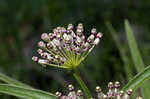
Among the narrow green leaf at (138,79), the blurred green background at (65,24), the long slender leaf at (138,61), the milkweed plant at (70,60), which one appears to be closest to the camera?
the milkweed plant at (70,60)

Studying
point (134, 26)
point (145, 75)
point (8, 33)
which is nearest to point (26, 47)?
point (8, 33)

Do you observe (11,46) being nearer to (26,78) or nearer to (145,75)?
(26,78)

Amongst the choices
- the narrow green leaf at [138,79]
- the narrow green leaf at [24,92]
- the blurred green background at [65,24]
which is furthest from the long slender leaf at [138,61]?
the blurred green background at [65,24]

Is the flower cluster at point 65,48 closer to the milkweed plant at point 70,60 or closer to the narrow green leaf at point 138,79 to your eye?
the milkweed plant at point 70,60

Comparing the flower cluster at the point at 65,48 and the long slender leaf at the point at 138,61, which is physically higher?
the flower cluster at the point at 65,48

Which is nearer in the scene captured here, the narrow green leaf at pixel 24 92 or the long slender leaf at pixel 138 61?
the narrow green leaf at pixel 24 92

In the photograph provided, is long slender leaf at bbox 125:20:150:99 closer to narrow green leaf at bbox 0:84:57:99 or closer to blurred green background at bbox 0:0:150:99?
narrow green leaf at bbox 0:84:57:99

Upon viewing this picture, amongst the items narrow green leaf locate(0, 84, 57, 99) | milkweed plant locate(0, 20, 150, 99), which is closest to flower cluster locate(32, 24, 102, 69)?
milkweed plant locate(0, 20, 150, 99)

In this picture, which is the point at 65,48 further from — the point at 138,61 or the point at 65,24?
the point at 65,24
